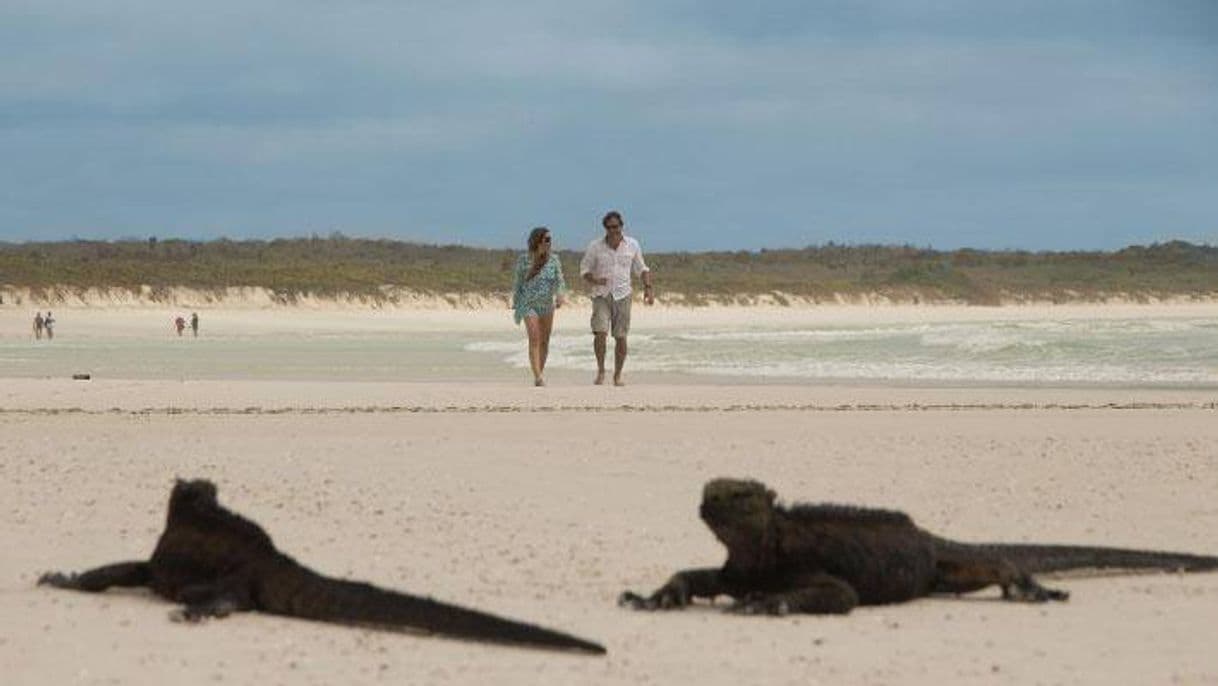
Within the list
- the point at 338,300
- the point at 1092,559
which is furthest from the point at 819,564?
the point at 338,300

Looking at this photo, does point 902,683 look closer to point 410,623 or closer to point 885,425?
point 410,623

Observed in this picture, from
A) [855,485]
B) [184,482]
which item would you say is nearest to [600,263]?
[855,485]

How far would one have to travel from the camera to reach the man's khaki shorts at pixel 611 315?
18.2 m

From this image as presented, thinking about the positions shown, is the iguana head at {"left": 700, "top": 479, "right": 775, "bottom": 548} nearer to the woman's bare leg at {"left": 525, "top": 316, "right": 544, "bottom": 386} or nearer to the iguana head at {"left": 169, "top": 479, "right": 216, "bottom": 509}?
the iguana head at {"left": 169, "top": 479, "right": 216, "bottom": 509}

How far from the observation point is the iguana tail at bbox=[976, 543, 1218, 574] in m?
7.27

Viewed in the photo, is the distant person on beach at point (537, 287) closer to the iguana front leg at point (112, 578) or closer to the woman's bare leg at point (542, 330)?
the woman's bare leg at point (542, 330)

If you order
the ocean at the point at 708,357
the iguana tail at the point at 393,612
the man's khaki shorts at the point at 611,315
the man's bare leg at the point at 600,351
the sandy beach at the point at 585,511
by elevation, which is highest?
the man's khaki shorts at the point at 611,315

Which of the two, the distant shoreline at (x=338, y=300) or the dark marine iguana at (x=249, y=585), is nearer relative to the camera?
the dark marine iguana at (x=249, y=585)

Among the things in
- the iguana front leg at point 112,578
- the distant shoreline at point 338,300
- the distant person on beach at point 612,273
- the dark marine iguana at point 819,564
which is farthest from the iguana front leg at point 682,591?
the distant shoreline at point 338,300

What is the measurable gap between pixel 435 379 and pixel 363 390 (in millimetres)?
4074

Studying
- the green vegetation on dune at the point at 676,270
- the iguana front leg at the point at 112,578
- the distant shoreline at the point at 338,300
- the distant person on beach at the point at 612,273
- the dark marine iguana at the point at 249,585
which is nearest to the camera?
the dark marine iguana at the point at 249,585

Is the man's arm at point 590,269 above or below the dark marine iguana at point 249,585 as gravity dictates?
above

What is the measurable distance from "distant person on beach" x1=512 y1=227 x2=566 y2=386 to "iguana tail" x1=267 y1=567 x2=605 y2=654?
463 inches

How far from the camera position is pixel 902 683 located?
5.45 meters
